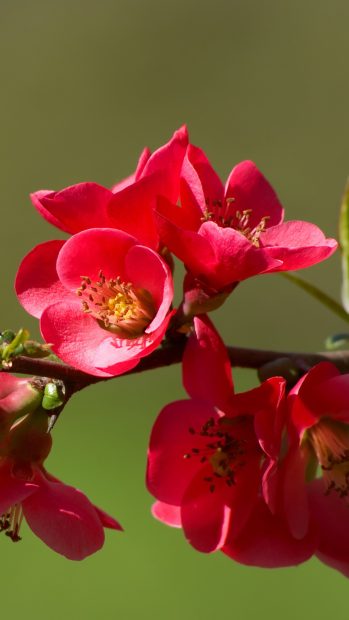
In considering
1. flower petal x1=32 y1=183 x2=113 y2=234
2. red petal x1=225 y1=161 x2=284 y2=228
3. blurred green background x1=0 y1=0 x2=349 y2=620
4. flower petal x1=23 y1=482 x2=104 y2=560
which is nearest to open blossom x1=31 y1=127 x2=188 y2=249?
flower petal x1=32 y1=183 x2=113 y2=234

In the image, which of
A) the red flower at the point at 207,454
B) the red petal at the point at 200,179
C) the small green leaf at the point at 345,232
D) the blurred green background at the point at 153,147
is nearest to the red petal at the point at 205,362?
the red flower at the point at 207,454

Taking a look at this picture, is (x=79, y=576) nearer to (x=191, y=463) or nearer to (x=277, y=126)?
(x=191, y=463)

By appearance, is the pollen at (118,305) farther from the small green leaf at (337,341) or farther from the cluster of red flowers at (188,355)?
the small green leaf at (337,341)

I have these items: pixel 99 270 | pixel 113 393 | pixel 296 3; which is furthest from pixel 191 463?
pixel 296 3

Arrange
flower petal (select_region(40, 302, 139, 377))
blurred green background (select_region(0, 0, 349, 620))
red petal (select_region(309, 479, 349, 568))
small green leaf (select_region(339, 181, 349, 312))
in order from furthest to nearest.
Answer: blurred green background (select_region(0, 0, 349, 620)) < small green leaf (select_region(339, 181, 349, 312)) < red petal (select_region(309, 479, 349, 568)) < flower petal (select_region(40, 302, 139, 377))

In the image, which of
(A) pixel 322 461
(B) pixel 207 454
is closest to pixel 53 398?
(B) pixel 207 454

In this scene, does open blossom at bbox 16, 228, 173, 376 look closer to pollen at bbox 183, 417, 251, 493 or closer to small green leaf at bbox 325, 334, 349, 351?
pollen at bbox 183, 417, 251, 493

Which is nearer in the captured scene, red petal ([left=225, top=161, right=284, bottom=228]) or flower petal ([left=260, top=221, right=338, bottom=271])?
flower petal ([left=260, top=221, right=338, bottom=271])
